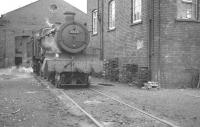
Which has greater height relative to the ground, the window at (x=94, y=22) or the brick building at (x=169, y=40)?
the window at (x=94, y=22)

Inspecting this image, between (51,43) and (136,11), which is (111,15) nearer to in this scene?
(136,11)

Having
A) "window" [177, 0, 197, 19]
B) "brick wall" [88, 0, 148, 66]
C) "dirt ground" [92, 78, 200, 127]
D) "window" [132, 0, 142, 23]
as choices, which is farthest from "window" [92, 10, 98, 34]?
"dirt ground" [92, 78, 200, 127]

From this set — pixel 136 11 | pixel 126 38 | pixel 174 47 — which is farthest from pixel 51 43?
pixel 174 47

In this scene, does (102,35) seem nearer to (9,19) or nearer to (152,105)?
(152,105)

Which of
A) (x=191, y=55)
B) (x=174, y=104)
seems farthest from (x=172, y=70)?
(x=174, y=104)

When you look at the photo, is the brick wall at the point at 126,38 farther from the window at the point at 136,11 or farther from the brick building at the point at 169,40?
the window at the point at 136,11

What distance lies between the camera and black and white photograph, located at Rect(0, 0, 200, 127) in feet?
24.2

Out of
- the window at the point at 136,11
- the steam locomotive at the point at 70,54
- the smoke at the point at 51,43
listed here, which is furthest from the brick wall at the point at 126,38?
the smoke at the point at 51,43

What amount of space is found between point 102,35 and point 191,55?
7.82 m

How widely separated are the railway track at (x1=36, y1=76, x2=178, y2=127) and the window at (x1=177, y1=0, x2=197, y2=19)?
229 inches

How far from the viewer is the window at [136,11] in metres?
14.8

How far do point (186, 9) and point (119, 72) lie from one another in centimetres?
519

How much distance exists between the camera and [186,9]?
1360cm

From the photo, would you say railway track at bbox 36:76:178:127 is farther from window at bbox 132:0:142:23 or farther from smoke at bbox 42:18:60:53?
window at bbox 132:0:142:23
